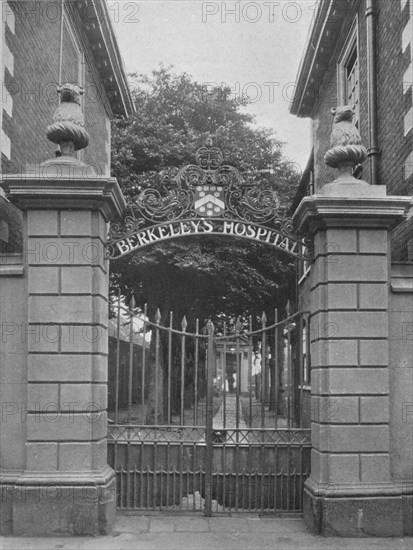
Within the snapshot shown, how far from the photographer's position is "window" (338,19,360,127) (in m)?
12.7

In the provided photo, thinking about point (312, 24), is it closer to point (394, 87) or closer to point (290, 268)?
point (394, 87)

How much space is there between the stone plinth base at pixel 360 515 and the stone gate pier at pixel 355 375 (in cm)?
1

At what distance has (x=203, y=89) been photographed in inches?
1024

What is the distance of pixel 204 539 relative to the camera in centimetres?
740

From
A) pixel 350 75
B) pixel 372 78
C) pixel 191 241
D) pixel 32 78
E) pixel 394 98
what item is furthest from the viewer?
pixel 191 241

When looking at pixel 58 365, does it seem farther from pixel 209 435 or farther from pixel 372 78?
pixel 372 78

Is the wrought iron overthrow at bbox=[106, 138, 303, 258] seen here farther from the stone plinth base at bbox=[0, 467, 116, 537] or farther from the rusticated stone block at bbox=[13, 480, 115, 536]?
the rusticated stone block at bbox=[13, 480, 115, 536]

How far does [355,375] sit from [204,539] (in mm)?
2497

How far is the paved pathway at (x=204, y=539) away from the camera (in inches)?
281

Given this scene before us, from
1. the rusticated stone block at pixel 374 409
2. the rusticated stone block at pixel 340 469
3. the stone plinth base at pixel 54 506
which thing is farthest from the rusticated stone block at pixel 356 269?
the stone plinth base at pixel 54 506

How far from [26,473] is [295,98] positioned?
12.6 metres

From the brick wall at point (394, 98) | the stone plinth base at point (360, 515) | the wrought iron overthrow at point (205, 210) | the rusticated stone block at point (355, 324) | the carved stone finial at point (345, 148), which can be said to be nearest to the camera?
the stone plinth base at point (360, 515)

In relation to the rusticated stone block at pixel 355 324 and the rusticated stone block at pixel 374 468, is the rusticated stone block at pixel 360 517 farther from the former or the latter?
the rusticated stone block at pixel 355 324

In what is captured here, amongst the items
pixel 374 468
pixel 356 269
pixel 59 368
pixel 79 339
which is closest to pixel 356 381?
pixel 374 468
